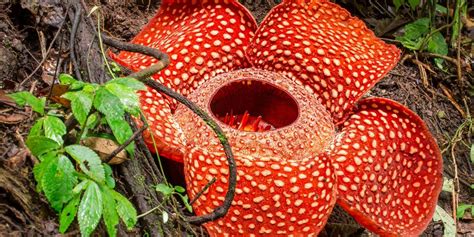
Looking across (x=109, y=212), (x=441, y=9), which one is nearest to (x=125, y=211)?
(x=109, y=212)

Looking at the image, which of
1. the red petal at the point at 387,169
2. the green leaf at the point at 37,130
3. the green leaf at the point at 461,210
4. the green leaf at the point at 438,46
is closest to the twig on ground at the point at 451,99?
the green leaf at the point at 438,46

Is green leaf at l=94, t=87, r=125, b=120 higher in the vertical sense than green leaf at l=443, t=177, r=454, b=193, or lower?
higher

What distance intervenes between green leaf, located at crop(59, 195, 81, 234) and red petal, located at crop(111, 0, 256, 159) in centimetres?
93

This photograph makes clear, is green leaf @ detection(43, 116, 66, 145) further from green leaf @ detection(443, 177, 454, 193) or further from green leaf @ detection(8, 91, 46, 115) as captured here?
green leaf @ detection(443, 177, 454, 193)

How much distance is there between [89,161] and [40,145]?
121 mm

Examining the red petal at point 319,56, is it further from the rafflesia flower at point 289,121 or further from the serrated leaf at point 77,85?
the serrated leaf at point 77,85

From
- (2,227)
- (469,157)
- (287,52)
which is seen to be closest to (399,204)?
(287,52)

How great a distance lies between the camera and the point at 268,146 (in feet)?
7.82

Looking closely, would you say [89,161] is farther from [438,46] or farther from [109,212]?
[438,46]

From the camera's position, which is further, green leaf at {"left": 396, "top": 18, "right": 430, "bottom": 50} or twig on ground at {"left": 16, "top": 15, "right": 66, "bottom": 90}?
green leaf at {"left": 396, "top": 18, "right": 430, "bottom": 50}

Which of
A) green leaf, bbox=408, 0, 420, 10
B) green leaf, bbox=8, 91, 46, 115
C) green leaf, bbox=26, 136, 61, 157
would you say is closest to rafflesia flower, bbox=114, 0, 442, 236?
green leaf, bbox=8, 91, 46, 115

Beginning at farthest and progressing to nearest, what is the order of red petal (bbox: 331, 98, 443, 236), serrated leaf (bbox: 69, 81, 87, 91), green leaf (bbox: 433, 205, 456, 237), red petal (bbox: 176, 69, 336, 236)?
1. green leaf (bbox: 433, 205, 456, 237)
2. red petal (bbox: 331, 98, 443, 236)
3. red petal (bbox: 176, 69, 336, 236)
4. serrated leaf (bbox: 69, 81, 87, 91)

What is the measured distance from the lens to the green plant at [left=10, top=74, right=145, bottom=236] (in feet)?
5.42

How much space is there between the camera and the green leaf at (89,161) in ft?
5.57
